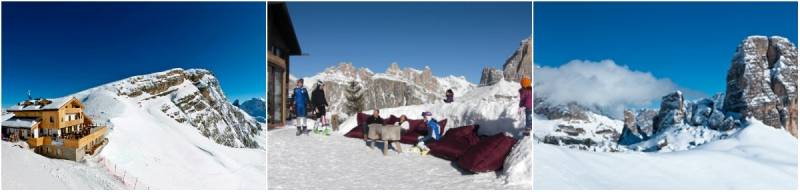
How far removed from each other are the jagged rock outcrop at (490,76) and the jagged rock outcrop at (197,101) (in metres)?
2.33

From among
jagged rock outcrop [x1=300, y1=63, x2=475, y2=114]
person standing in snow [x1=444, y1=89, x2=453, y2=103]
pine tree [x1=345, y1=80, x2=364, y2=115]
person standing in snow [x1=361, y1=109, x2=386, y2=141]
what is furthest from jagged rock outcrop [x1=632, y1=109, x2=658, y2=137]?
person standing in snow [x1=361, y1=109, x2=386, y2=141]

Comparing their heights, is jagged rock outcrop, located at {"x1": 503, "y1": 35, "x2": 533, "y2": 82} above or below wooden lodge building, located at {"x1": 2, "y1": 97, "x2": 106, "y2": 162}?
above

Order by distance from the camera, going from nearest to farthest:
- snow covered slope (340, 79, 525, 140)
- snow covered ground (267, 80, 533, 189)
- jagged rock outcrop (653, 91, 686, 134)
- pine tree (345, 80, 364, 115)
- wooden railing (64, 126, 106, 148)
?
snow covered ground (267, 80, 533, 189), wooden railing (64, 126, 106, 148), snow covered slope (340, 79, 525, 140), pine tree (345, 80, 364, 115), jagged rock outcrop (653, 91, 686, 134)

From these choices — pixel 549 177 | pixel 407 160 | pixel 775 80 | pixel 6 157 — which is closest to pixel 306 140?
pixel 407 160

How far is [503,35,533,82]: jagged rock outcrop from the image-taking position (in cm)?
309

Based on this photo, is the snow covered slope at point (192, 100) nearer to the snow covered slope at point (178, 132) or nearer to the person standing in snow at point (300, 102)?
the snow covered slope at point (178, 132)

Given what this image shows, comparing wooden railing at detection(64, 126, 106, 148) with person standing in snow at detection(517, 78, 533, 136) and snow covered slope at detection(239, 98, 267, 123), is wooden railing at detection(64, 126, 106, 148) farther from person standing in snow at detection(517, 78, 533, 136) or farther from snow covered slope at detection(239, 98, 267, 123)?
person standing in snow at detection(517, 78, 533, 136)

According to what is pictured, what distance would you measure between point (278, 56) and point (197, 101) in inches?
45.4

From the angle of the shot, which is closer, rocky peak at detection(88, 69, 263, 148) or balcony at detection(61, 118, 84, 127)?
balcony at detection(61, 118, 84, 127)

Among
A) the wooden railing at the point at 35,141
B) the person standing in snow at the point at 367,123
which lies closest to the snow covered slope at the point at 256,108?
the person standing in snow at the point at 367,123

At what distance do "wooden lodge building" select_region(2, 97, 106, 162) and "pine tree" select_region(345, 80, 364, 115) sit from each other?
2.84 metres

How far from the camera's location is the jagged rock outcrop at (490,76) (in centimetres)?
380

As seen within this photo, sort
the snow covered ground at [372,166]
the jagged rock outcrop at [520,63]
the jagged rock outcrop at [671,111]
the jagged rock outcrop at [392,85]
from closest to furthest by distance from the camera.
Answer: the snow covered ground at [372,166] < the jagged rock outcrop at [520,63] < the jagged rock outcrop at [392,85] < the jagged rock outcrop at [671,111]

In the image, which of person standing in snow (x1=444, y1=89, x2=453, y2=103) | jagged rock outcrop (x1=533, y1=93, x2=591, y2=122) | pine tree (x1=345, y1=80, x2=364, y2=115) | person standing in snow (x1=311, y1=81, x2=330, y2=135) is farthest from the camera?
jagged rock outcrop (x1=533, y1=93, x2=591, y2=122)
